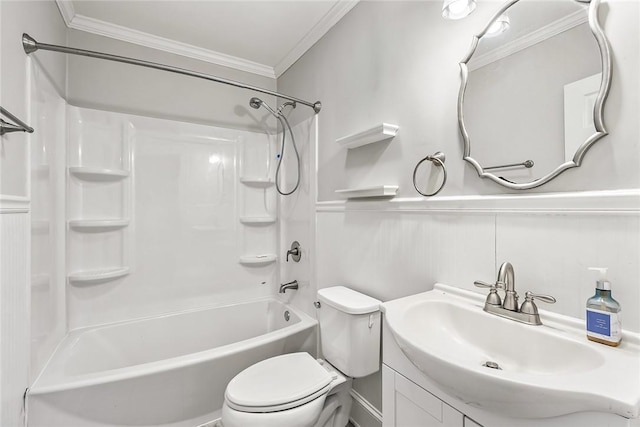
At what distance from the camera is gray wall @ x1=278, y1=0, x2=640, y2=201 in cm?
76

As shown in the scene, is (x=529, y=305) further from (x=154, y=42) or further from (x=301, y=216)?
(x=154, y=42)

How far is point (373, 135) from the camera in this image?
1428 millimetres

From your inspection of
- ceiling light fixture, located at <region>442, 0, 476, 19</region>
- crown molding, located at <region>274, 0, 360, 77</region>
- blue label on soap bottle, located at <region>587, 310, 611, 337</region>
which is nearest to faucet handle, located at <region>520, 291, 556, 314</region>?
blue label on soap bottle, located at <region>587, 310, 611, 337</region>

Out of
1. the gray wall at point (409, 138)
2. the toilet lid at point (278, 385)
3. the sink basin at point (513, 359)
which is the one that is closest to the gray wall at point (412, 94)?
the gray wall at point (409, 138)

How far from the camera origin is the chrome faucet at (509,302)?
85 centimetres

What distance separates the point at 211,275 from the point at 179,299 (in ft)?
0.93

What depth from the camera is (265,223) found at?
2.54 meters

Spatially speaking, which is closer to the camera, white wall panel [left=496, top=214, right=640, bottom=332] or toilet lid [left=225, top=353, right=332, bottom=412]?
white wall panel [left=496, top=214, right=640, bottom=332]

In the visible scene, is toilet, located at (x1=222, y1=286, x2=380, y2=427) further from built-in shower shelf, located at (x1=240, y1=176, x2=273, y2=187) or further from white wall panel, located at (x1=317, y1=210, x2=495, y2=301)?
built-in shower shelf, located at (x1=240, y1=176, x2=273, y2=187)

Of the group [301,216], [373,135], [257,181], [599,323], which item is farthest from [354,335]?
[257,181]

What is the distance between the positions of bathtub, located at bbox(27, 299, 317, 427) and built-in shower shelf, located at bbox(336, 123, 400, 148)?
46.6 inches

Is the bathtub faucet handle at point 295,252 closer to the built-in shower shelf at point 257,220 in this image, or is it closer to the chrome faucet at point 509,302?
the built-in shower shelf at point 257,220

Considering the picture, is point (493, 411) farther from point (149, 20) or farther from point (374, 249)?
point (149, 20)

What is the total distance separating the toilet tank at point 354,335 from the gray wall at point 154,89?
1.79 metres
